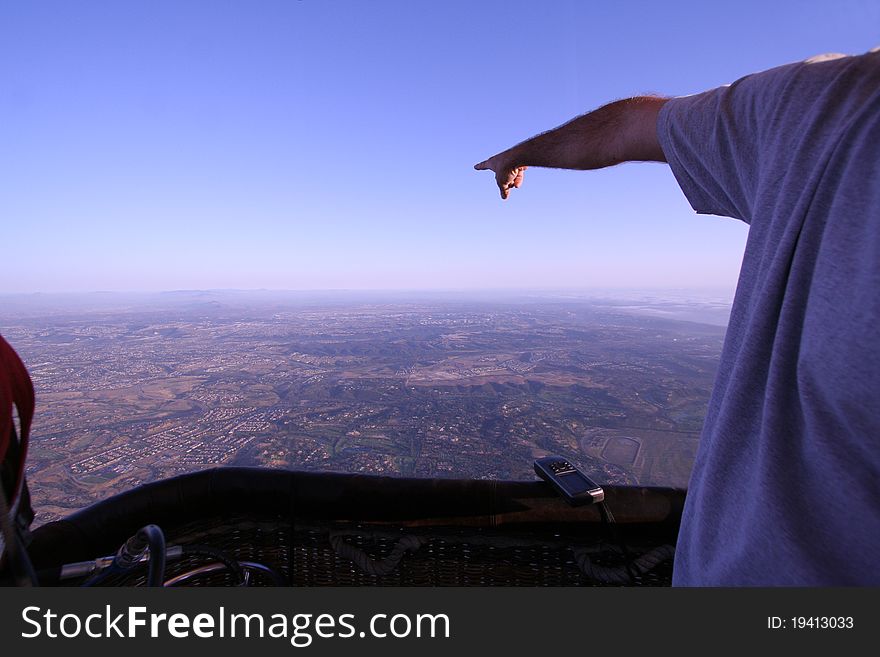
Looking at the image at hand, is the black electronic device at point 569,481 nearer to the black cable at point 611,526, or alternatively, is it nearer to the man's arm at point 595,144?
the black cable at point 611,526

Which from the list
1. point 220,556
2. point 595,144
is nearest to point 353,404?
point 220,556

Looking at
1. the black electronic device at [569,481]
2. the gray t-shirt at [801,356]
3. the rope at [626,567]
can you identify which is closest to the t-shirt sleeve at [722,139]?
the gray t-shirt at [801,356]

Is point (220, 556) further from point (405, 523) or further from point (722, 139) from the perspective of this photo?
point (722, 139)

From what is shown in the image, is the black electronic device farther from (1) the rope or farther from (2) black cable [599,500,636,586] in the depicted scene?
(1) the rope

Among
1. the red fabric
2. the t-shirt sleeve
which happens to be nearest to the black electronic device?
the t-shirt sleeve

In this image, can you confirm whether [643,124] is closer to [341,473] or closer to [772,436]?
[772,436]

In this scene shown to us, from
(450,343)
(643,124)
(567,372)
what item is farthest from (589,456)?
(450,343)
